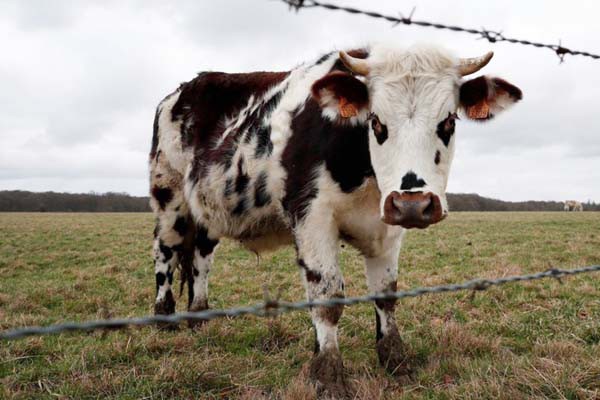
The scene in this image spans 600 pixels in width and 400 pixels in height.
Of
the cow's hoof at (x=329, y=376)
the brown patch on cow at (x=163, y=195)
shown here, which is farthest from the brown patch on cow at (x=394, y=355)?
the brown patch on cow at (x=163, y=195)

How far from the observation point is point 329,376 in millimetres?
3613

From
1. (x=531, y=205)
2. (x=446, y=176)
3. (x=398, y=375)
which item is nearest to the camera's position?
(x=446, y=176)

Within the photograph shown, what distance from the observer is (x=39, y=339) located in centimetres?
464

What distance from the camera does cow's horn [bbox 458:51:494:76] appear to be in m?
3.39

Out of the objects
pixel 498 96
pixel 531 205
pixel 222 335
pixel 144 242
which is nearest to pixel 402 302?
pixel 222 335

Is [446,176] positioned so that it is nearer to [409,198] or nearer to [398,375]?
[409,198]

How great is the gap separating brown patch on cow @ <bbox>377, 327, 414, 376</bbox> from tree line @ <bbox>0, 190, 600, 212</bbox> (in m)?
81.4

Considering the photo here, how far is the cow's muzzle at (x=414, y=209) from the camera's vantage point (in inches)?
111

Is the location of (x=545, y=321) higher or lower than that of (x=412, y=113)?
lower

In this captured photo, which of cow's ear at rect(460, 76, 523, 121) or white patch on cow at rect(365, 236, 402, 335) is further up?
cow's ear at rect(460, 76, 523, 121)

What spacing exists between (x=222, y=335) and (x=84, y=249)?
1055 cm

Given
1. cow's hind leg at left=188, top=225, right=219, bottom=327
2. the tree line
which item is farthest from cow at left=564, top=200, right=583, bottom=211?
cow's hind leg at left=188, top=225, right=219, bottom=327

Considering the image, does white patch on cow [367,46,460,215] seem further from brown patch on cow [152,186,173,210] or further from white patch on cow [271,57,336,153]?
brown patch on cow [152,186,173,210]

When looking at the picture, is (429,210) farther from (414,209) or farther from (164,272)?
(164,272)
